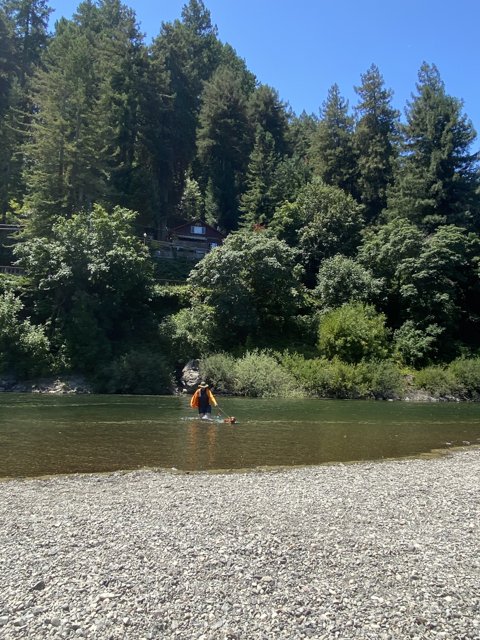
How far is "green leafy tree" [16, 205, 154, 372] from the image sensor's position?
35.5 meters

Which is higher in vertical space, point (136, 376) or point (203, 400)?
point (136, 376)

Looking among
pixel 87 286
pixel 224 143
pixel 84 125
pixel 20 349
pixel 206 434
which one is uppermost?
pixel 224 143

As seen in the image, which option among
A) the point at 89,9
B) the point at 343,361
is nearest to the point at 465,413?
the point at 343,361

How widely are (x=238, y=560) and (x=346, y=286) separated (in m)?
37.3

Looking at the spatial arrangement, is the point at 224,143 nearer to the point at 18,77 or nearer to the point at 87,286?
the point at 18,77

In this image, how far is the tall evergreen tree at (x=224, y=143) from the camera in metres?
63.6

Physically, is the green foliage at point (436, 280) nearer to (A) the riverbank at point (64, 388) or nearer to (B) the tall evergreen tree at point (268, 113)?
(A) the riverbank at point (64, 388)

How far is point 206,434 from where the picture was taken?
17609mm

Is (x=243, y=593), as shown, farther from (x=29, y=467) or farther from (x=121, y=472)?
(x=29, y=467)

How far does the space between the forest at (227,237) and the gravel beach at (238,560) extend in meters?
22.7

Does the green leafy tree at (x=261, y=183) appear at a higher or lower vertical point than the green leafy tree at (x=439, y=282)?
higher

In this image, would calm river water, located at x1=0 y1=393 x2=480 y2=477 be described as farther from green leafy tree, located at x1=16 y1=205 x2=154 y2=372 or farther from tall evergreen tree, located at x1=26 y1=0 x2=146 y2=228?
tall evergreen tree, located at x1=26 y1=0 x2=146 y2=228

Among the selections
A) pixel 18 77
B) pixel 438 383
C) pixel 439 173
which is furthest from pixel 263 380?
pixel 18 77

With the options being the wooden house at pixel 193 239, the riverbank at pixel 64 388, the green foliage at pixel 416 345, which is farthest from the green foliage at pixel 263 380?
the wooden house at pixel 193 239
